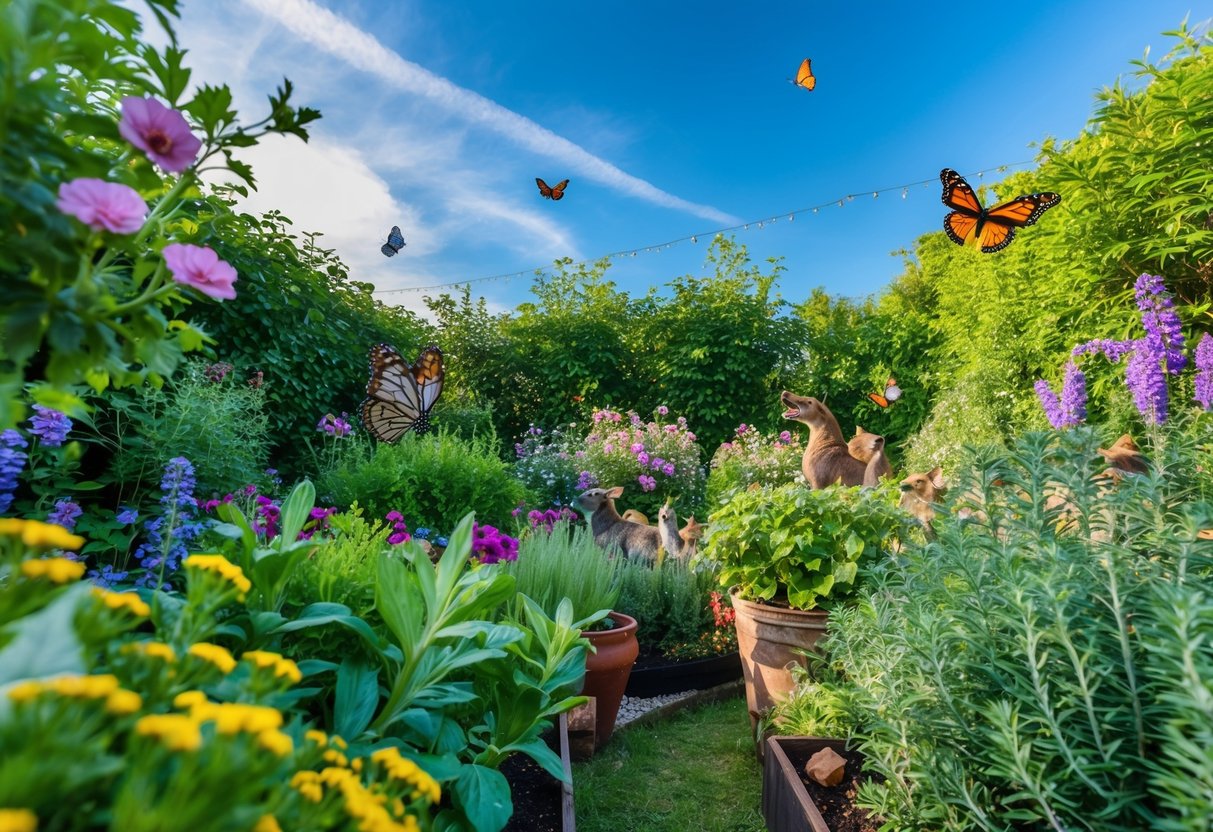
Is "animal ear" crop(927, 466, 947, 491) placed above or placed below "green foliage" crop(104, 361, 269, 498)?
above

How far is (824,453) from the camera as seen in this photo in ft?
16.4

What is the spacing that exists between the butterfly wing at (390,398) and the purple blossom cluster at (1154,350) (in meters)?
5.60

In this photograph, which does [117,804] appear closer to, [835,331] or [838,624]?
[838,624]

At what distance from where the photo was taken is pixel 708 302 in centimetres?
1124

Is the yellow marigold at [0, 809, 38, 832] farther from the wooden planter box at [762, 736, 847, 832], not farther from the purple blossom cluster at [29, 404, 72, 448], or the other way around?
the purple blossom cluster at [29, 404, 72, 448]

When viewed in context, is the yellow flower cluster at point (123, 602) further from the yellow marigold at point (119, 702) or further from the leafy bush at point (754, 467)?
the leafy bush at point (754, 467)

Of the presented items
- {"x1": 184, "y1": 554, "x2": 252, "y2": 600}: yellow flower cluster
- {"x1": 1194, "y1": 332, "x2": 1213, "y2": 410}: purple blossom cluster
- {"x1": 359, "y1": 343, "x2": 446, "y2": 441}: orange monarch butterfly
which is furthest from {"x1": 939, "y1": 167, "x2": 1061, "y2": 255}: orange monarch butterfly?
{"x1": 184, "y1": 554, "x2": 252, "y2": 600}: yellow flower cluster

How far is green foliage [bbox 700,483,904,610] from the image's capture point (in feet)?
8.85

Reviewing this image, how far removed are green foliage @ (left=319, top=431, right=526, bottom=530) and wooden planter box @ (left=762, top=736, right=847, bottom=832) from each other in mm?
2601

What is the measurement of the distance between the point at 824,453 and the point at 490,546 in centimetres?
338

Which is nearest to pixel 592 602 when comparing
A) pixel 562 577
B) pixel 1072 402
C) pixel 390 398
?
pixel 562 577

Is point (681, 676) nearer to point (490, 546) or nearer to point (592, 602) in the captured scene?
point (592, 602)

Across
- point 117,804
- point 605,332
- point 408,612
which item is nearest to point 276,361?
point 408,612

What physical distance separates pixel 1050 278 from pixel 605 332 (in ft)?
20.0
